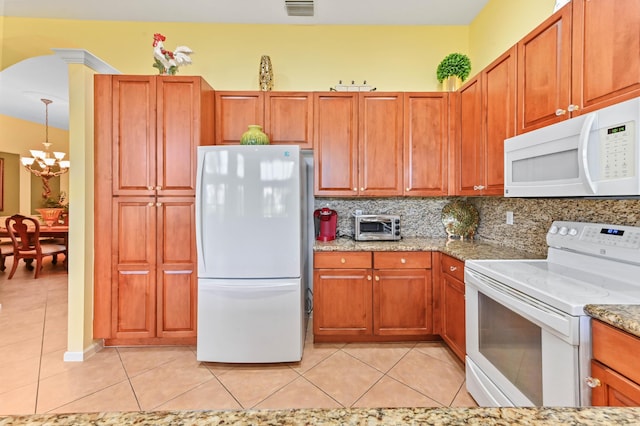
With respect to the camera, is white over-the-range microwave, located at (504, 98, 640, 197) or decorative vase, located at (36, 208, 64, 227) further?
decorative vase, located at (36, 208, 64, 227)

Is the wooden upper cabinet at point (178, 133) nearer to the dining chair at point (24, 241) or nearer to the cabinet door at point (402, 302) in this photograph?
the cabinet door at point (402, 302)

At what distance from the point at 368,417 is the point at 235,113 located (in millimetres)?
2679

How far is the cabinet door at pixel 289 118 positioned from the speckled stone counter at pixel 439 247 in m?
0.96

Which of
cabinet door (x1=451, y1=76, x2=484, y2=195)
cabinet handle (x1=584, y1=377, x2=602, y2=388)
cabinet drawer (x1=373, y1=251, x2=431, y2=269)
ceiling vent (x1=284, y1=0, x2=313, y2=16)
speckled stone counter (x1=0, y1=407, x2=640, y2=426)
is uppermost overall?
ceiling vent (x1=284, y1=0, x2=313, y2=16)

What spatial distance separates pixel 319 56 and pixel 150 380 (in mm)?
3205

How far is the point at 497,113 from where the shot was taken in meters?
2.05

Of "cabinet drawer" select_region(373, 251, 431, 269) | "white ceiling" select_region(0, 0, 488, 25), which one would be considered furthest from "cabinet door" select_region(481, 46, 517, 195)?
"white ceiling" select_region(0, 0, 488, 25)

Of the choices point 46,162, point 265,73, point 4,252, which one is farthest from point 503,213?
point 46,162

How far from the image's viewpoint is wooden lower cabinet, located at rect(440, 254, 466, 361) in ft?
6.81

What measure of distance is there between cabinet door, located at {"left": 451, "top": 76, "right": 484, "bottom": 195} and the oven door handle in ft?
3.15

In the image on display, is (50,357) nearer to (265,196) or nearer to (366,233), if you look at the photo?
(265,196)

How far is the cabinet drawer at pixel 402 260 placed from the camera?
2.44m

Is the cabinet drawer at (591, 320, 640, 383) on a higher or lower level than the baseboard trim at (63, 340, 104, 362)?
higher

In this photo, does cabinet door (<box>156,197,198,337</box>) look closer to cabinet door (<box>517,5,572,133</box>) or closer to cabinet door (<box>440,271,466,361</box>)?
cabinet door (<box>440,271,466,361</box>)
